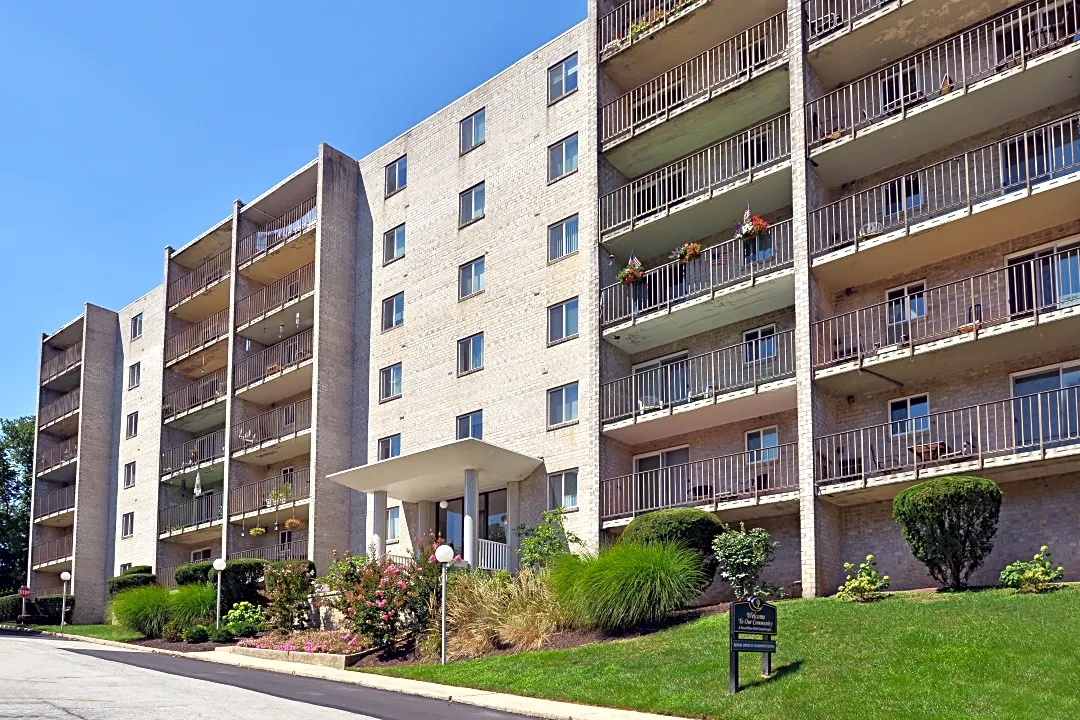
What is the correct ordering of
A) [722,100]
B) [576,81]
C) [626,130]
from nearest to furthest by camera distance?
[722,100], [626,130], [576,81]

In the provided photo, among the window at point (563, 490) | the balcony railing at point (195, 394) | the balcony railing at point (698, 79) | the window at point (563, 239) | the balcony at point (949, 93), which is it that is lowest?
the window at point (563, 490)

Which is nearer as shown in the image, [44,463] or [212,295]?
[212,295]

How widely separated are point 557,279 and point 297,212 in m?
15.5

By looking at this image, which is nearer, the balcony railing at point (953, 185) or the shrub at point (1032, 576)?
the shrub at point (1032, 576)

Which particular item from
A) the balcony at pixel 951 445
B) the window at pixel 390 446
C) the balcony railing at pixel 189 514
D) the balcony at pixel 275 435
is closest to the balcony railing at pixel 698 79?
the balcony at pixel 951 445

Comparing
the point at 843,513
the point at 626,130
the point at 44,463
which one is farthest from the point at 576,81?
the point at 44,463

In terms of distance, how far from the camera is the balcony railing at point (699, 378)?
28.4 metres

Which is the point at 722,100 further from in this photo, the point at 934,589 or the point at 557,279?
the point at 934,589

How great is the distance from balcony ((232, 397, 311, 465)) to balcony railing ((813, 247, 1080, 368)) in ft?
66.5

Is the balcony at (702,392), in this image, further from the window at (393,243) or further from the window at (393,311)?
the window at (393,243)

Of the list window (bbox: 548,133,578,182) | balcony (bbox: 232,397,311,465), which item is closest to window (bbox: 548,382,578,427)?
window (bbox: 548,133,578,182)

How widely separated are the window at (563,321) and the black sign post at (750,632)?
50.3 ft

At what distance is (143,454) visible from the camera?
52.9m

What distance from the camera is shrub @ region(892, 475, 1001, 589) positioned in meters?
21.1
